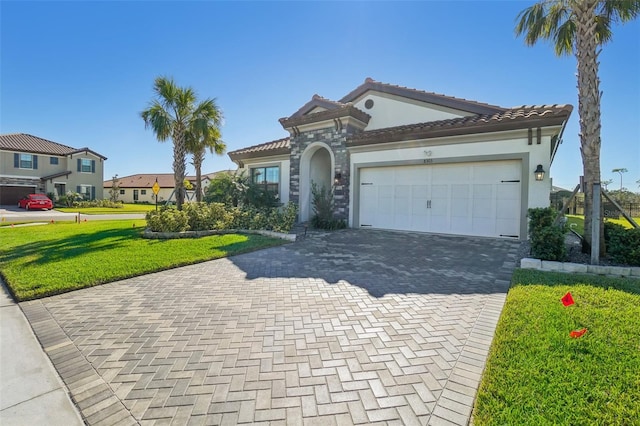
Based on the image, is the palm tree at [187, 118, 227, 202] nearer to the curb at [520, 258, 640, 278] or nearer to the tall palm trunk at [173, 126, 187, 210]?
the tall palm trunk at [173, 126, 187, 210]

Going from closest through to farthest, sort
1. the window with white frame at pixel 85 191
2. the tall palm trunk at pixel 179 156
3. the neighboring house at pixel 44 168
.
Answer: the tall palm trunk at pixel 179 156
the neighboring house at pixel 44 168
the window with white frame at pixel 85 191

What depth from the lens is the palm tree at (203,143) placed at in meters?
14.6

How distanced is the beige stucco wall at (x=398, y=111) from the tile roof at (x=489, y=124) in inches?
28.3

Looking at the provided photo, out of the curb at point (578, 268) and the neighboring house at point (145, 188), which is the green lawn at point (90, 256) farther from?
the neighboring house at point (145, 188)

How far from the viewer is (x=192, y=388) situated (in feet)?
8.52

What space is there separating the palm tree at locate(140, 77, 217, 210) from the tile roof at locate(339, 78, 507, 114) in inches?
313

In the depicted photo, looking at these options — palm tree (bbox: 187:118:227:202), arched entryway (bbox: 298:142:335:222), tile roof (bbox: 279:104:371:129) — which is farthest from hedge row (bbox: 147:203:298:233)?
tile roof (bbox: 279:104:371:129)

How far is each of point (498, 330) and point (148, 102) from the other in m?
15.6

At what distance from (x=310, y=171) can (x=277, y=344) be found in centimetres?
1237

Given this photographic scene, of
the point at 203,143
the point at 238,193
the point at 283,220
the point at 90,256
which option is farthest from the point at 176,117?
the point at 90,256

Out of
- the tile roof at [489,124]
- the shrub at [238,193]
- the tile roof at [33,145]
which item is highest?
the tile roof at [33,145]

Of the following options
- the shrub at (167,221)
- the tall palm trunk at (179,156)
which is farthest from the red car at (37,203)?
the shrub at (167,221)

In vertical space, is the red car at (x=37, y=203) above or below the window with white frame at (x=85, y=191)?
below

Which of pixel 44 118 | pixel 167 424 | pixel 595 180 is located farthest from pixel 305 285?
pixel 44 118
